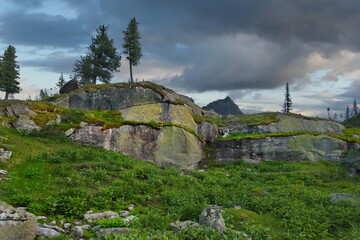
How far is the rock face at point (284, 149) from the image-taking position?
95.3 ft

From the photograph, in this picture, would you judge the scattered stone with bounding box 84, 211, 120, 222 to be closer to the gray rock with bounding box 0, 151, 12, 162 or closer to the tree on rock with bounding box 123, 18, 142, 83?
the gray rock with bounding box 0, 151, 12, 162

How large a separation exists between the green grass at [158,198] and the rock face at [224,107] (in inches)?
5833

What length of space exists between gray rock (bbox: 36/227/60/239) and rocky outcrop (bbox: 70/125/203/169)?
1700cm

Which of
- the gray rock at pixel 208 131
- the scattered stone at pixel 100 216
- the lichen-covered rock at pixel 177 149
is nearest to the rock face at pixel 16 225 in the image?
the scattered stone at pixel 100 216

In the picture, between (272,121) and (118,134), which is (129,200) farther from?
(272,121)

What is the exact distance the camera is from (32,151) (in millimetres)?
18016

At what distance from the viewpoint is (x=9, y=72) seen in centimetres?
6044

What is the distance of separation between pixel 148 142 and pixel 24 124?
11428 millimetres

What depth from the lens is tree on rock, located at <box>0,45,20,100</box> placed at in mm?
59781

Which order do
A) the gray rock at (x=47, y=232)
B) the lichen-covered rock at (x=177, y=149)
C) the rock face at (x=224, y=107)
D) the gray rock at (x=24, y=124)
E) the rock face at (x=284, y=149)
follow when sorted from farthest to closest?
the rock face at (x=224, y=107), the rock face at (x=284, y=149), the lichen-covered rock at (x=177, y=149), the gray rock at (x=24, y=124), the gray rock at (x=47, y=232)

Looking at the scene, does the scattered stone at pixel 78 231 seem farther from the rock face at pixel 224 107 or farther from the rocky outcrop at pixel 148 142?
the rock face at pixel 224 107

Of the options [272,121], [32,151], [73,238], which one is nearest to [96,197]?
[73,238]

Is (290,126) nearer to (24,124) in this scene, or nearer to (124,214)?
(24,124)

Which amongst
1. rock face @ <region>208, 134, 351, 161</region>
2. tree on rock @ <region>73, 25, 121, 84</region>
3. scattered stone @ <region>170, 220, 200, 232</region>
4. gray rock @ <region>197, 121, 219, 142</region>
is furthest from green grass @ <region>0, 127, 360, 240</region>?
tree on rock @ <region>73, 25, 121, 84</region>
